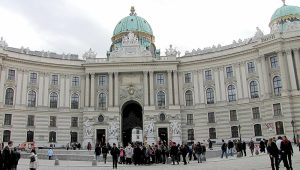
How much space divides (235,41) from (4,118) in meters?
45.4

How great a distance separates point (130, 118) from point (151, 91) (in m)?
6.96

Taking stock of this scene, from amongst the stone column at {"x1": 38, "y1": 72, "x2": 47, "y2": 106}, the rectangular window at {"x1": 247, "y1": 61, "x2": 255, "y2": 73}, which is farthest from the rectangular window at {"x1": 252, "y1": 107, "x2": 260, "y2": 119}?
the stone column at {"x1": 38, "y1": 72, "x2": 47, "y2": 106}

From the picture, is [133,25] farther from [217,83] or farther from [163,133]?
[163,133]

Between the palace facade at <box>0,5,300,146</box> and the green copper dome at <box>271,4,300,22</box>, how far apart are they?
189 millimetres

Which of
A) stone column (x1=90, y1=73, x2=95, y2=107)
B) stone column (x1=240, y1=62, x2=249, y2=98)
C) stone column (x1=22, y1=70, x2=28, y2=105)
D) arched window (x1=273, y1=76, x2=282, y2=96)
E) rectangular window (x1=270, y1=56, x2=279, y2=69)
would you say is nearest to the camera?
arched window (x1=273, y1=76, x2=282, y2=96)

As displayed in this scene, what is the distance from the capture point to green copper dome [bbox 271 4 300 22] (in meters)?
61.7

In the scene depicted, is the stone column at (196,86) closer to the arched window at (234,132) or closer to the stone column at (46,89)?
the arched window at (234,132)

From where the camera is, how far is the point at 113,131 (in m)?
58.8

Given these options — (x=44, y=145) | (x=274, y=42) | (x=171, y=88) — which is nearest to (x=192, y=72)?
(x=171, y=88)

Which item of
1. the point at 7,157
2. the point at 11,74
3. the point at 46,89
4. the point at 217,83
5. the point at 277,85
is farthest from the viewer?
the point at 46,89

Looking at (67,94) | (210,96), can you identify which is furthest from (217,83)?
(67,94)

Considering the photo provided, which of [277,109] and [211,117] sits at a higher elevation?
[277,109]

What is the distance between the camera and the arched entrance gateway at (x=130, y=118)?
61.8 m

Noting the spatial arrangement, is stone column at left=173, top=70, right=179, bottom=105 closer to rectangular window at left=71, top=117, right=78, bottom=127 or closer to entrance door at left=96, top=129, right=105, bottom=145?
entrance door at left=96, top=129, right=105, bottom=145
